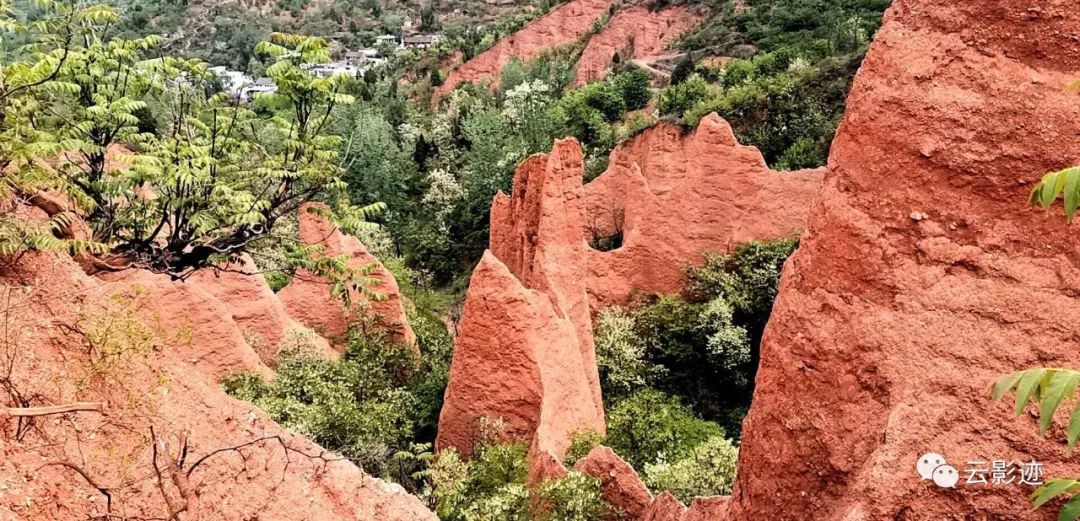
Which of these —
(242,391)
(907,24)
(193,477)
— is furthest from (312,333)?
(907,24)

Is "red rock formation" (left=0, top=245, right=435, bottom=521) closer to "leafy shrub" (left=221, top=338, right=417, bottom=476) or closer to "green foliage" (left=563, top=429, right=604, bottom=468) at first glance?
"leafy shrub" (left=221, top=338, right=417, bottom=476)

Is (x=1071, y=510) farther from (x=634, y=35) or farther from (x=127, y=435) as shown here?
(x=634, y=35)

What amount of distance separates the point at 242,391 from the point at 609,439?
7.27 m

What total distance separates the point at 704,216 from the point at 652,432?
9.43 meters

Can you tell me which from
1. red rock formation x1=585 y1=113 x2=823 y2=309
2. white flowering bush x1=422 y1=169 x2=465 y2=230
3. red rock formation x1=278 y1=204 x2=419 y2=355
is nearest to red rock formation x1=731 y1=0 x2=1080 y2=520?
red rock formation x1=278 y1=204 x2=419 y2=355

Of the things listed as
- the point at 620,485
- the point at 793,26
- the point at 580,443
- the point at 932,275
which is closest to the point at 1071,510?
the point at 932,275

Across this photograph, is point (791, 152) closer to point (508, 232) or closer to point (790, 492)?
point (508, 232)

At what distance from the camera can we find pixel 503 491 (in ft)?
35.0

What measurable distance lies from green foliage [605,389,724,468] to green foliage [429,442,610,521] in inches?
103

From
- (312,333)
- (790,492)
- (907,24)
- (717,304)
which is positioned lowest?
(717,304)

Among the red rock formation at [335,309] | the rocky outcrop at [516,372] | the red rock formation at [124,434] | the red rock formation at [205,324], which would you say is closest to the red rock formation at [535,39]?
the red rock formation at [335,309]

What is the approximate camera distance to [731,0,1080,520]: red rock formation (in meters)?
4.11

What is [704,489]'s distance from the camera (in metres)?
11.5

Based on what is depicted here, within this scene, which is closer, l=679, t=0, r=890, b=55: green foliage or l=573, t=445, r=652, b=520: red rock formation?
l=573, t=445, r=652, b=520: red rock formation
